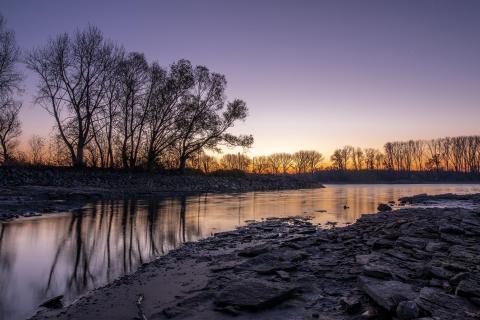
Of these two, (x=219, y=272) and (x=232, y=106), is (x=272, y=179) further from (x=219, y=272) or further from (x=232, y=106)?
(x=219, y=272)

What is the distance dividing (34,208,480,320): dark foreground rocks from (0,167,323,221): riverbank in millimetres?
11066

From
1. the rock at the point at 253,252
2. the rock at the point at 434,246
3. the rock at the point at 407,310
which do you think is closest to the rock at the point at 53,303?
the rock at the point at 253,252

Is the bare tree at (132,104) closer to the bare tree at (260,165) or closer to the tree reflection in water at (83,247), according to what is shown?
the tree reflection in water at (83,247)

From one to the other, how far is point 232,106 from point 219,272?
1577 inches

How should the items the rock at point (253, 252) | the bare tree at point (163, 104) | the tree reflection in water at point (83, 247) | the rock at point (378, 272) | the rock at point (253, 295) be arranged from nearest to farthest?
1. the rock at point (253, 295)
2. the rock at point (378, 272)
3. the tree reflection in water at point (83, 247)
4. the rock at point (253, 252)
5. the bare tree at point (163, 104)

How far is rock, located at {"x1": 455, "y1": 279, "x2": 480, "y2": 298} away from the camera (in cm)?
448

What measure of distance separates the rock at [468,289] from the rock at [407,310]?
970 mm

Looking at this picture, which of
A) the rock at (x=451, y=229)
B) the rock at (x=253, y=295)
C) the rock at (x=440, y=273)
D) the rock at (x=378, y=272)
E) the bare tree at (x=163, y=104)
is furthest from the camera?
the bare tree at (x=163, y=104)

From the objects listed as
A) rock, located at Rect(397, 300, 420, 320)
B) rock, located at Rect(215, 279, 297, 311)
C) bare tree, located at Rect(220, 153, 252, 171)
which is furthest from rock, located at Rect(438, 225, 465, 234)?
bare tree, located at Rect(220, 153, 252, 171)

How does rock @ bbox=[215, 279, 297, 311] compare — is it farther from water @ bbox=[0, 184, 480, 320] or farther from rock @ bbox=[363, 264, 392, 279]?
water @ bbox=[0, 184, 480, 320]

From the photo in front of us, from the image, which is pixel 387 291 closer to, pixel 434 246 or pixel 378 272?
pixel 378 272

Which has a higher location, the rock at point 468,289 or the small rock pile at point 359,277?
the rock at point 468,289

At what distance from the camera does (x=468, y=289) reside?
180 inches

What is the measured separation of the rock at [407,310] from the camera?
155 inches
